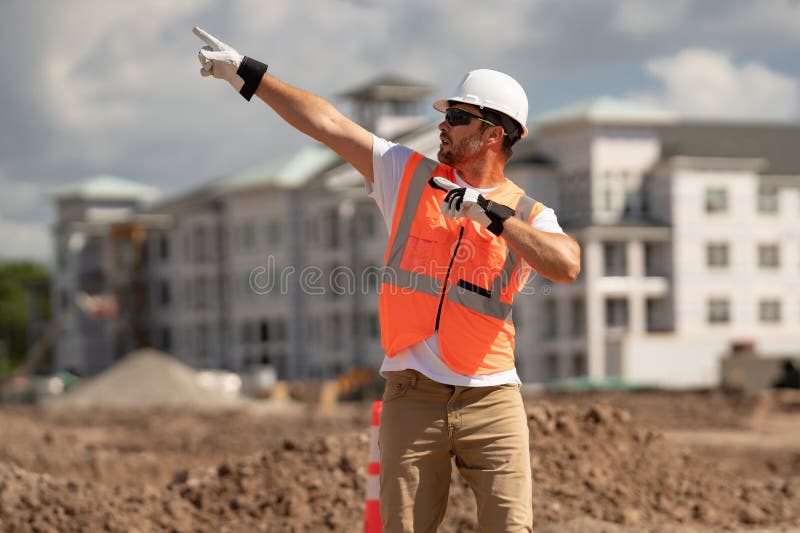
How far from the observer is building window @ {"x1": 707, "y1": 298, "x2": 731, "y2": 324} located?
57.7 meters

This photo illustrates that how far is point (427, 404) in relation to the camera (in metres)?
5.14

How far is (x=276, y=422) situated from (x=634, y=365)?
20.9 metres

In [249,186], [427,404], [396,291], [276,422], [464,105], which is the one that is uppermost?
[249,186]

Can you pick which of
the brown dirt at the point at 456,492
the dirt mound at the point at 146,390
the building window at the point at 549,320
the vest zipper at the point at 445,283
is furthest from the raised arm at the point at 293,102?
the building window at the point at 549,320

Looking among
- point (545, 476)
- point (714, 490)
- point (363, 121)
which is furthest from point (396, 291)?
point (363, 121)

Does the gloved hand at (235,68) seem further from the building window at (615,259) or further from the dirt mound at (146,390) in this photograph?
the building window at (615,259)

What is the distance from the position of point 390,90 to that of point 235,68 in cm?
6569

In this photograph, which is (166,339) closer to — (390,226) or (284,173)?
(284,173)

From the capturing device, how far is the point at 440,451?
5.13 meters

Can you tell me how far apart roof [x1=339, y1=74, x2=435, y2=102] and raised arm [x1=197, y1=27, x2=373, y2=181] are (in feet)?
213

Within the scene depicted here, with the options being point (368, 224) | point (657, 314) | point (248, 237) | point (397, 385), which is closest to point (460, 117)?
point (397, 385)

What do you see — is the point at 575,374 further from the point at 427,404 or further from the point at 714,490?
the point at 427,404

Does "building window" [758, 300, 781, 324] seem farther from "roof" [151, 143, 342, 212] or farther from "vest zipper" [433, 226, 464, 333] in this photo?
"vest zipper" [433, 226, 464, 333]

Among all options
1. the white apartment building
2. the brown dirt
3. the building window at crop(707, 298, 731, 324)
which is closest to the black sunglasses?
the brown dirt
